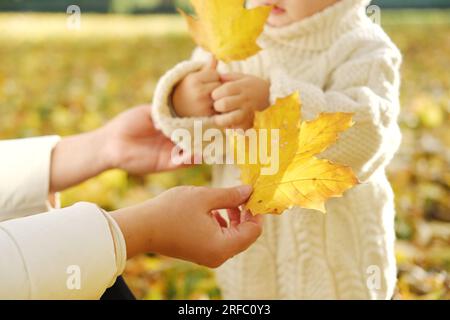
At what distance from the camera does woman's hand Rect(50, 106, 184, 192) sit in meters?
Answer: 1.86

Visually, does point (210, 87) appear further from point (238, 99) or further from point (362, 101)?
point (362, 101)

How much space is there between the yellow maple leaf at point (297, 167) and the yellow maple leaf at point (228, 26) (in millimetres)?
236

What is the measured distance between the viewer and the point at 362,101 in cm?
159

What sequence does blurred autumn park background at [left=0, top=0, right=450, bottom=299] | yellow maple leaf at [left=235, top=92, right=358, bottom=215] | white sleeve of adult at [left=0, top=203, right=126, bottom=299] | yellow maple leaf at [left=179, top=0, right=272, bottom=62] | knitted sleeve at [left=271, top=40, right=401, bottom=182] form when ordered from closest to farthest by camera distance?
white sleeve of adult at [left=0, top=203, right=126, bottom=299], yellow maple leaf at [left=235, top=92, right=358, bottom=215], yellow maple leaf at [left=179, top=0, right=272, bottom=62], knitted sleeve at [left=271, top=40, right=401, bottom=182], blurred autumn park background at [left=0, top=0, right=450, bottom=299]

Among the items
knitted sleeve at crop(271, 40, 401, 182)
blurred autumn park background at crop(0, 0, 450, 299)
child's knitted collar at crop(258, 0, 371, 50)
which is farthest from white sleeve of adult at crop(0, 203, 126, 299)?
blurred autumn park background at crop(0, 0, 450, 299)

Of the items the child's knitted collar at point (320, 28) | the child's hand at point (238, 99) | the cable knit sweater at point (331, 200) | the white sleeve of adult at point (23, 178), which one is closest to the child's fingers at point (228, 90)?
the child's hand at point (238, 99)

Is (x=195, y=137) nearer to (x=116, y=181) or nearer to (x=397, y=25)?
(x=116, y=181)

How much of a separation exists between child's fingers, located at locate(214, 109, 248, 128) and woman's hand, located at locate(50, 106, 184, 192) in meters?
0.28

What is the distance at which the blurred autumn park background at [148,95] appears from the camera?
2.50 meters

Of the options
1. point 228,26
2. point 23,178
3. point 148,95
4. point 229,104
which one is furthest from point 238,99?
point 148,95

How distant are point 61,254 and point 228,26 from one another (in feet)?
1.98

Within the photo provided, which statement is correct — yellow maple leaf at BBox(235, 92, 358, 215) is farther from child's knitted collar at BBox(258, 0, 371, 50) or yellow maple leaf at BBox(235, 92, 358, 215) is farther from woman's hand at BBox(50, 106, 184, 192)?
woman's hand at BBox(50, 106, 184, 192)

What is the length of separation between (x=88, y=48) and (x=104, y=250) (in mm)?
5108

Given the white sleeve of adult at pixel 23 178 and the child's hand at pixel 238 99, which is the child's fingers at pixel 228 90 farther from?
the white sleeve of adult at pixel 23 178
